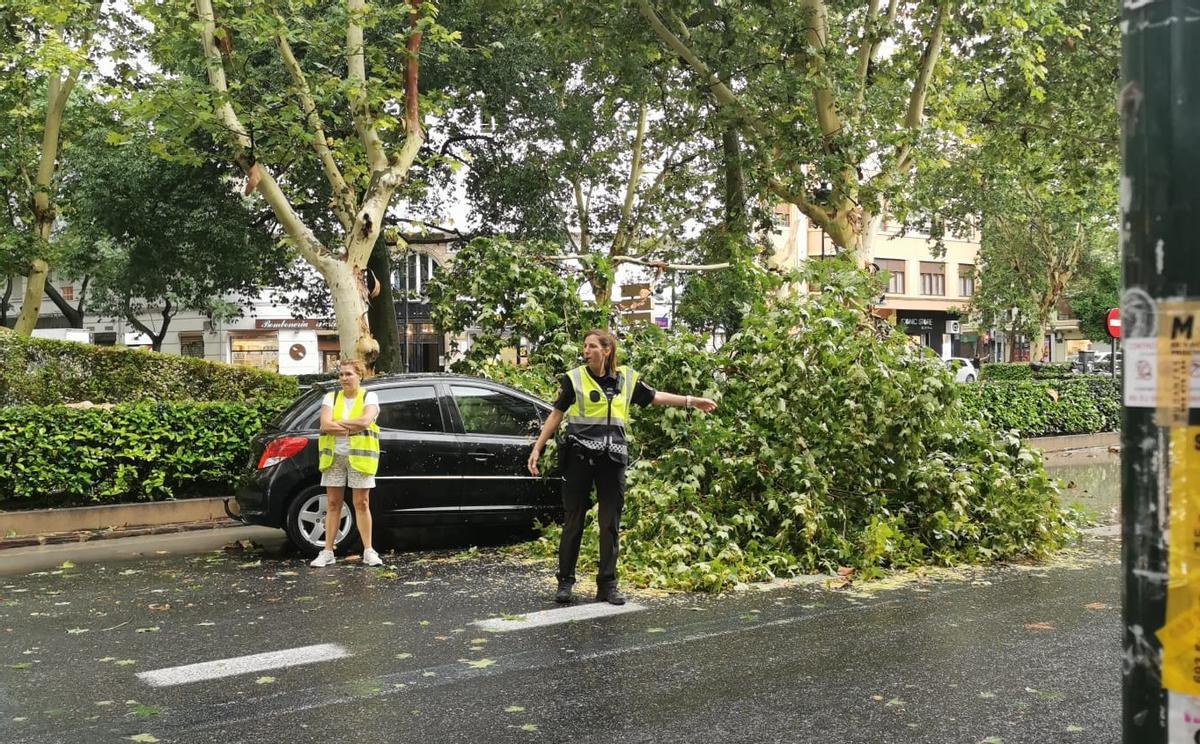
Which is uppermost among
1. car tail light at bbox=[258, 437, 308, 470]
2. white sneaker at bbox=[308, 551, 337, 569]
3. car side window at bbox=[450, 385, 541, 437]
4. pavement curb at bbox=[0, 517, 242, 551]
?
car side window at bbox=[450, 385, 541, 437]

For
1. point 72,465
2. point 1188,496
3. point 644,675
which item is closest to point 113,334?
point 72,465

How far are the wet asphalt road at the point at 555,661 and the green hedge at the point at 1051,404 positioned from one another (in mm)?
10927

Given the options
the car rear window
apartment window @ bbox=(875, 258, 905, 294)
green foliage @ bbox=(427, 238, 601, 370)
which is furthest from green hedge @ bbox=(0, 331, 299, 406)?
apartment window @ bbox=(875, 258, 905, 294)

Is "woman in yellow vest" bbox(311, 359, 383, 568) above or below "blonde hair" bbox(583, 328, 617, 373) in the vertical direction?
below

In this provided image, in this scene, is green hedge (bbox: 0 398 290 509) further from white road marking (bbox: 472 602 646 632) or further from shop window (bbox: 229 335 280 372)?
shop window (bbox: 229 335 280 372)

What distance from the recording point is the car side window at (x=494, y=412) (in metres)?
9.86

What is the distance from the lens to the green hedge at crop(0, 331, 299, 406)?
512 inches

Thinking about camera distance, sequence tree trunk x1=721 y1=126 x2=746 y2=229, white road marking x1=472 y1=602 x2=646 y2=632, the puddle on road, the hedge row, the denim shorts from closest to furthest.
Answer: white road marking x1=472 y1=602 x2=646 y2=632
the denim shorts
the puddle on road
tree trunk x1=721 y1=126 x2=746 y2=229
the hedge row

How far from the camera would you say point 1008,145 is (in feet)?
67.1

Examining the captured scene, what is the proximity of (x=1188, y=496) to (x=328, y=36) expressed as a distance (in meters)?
12.7

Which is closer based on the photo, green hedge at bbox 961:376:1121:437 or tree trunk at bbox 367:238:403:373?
green hedge at bbox 961:376:1121:437

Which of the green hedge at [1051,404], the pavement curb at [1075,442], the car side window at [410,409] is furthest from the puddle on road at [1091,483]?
the car side window at [410,409]

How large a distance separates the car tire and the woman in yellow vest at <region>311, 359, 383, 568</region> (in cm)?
37

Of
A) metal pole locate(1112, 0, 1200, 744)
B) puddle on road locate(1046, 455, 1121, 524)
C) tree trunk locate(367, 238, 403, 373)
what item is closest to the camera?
metal pole locate(1112, 0, 1200, 744)
